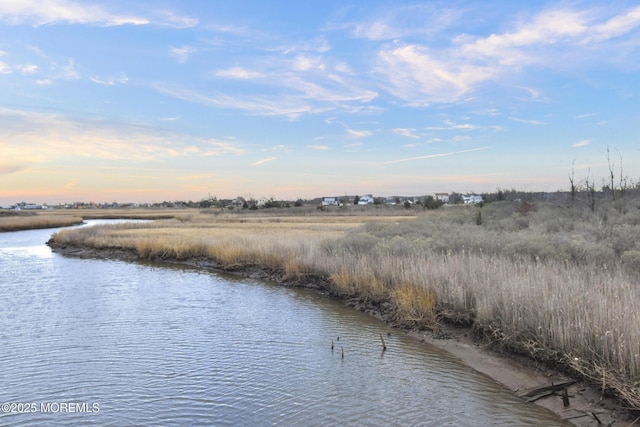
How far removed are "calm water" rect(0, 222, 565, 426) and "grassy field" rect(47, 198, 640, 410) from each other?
41.0 inches

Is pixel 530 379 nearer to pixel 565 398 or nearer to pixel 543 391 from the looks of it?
pixel 543 391

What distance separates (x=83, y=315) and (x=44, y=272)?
11970 millimetres

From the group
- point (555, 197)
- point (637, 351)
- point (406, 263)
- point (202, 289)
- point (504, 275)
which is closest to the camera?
point (637, 351)

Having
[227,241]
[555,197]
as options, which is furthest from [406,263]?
[555,197]

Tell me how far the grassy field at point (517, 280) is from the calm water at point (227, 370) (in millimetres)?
1041

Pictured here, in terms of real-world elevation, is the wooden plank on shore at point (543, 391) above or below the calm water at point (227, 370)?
above

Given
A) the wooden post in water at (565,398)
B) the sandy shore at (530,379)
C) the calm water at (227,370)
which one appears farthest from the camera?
the calm water at (227,370)

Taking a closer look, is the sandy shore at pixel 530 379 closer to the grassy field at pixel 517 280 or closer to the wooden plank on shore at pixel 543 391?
the wooden plank on shore at pixel 543 391

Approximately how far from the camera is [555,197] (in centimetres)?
3272

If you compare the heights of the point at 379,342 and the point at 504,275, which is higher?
the point at 504,275

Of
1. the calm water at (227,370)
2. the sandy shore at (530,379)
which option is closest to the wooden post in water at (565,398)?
the sandy shore at (530,379)

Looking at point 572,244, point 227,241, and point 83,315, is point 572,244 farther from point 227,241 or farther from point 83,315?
point 227,241

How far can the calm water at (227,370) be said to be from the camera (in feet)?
21.2

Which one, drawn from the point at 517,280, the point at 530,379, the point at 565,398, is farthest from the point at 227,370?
the point at 517,280
